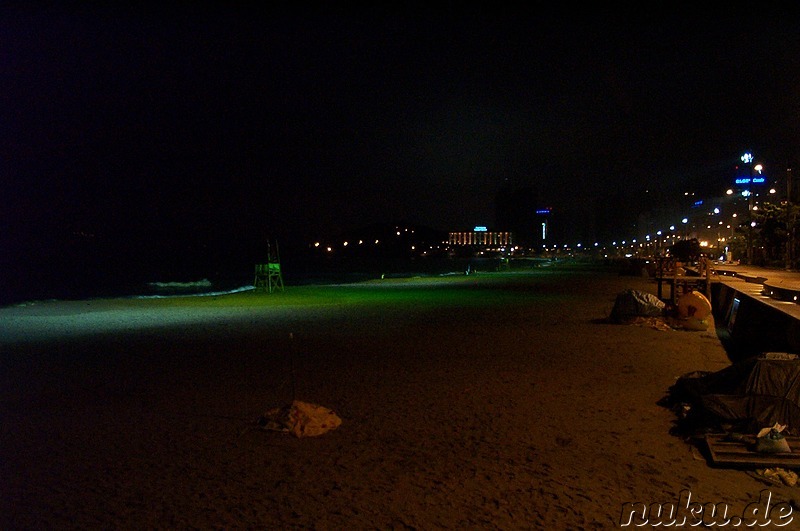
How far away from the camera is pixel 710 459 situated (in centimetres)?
686

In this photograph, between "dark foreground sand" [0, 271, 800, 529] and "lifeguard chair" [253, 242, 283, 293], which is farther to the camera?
"lifeguard chair" [253, 242, 283, 293]

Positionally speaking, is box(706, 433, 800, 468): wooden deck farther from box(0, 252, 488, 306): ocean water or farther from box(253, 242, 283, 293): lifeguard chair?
box(0, 252, 488, 306): ocean water

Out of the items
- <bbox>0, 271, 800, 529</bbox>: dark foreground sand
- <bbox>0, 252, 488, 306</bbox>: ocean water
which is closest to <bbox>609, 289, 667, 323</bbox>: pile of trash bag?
<bbox>0, 271, 800, 529</bbox>: dark foreground sand

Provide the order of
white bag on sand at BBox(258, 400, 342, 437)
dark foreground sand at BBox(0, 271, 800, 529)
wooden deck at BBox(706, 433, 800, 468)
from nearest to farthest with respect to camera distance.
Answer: dark foreground sand at BBox(0, 271, 800, 529) → wooden deck at BBox(706, 433, 800, 468) → white bag on sand at BBox(258, 400, 342, 437)

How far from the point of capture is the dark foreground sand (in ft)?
18.7

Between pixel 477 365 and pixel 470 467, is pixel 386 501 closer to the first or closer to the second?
pixel 470 467

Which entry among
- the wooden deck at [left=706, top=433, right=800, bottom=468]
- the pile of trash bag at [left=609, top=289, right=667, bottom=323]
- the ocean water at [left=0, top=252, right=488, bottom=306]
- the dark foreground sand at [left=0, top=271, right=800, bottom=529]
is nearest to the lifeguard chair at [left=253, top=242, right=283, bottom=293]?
the ocean water at [left=0, top=252, right=488, bottom=306]

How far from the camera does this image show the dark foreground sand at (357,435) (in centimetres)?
571

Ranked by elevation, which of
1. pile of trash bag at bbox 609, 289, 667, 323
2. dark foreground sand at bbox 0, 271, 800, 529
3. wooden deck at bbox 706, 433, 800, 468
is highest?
pile of trash bag at bbox 609, 289, 667, 323

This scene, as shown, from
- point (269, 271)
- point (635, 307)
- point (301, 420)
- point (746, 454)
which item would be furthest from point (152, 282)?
point (746, 454)

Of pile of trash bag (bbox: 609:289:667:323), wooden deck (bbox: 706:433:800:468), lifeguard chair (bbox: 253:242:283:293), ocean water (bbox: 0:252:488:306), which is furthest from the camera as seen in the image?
ocean water (bbox: 0:252:488:306)

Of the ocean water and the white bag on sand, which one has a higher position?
the white bag on sand

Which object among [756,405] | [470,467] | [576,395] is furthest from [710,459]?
[576,395]

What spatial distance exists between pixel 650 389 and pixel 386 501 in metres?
6.04
